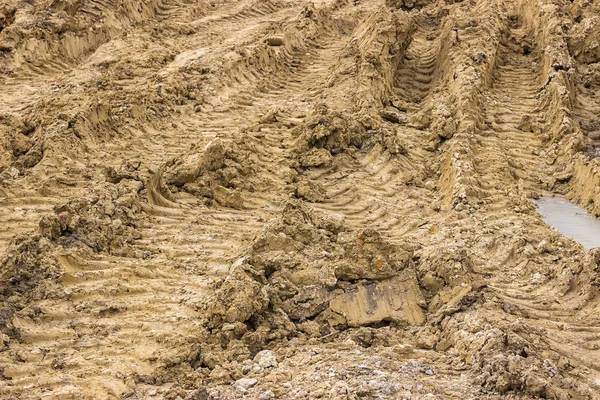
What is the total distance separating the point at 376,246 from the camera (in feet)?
14.5

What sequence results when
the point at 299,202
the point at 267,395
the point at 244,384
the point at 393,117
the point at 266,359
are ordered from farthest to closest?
the point at 393,117, the point at 299,202, the point at 266,359, the point at 244,384, the point at 267,395

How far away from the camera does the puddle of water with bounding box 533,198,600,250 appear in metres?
5.88

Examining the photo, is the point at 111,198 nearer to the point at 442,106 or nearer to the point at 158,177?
the point at 158,177

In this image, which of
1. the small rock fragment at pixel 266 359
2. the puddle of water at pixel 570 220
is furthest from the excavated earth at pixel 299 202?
the puddle of water at pixel 570 220

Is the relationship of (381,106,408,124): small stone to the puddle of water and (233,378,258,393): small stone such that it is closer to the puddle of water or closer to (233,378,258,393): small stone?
the puddle of water

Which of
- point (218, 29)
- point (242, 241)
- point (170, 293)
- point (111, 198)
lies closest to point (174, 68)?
point (218, 29)

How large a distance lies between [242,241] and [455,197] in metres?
2.33

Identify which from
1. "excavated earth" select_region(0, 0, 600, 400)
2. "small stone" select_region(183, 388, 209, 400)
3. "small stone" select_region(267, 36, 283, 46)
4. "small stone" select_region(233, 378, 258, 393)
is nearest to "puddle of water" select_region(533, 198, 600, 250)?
"excavated earth" select_region(0, 0, 600, 400)

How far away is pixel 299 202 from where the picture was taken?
584 cm

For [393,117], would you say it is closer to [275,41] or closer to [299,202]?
[299,202]

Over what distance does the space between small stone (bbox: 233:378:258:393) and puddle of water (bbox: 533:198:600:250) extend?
12.7 ft

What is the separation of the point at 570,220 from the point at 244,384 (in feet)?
14.7

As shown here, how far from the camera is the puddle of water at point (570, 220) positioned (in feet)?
19.3

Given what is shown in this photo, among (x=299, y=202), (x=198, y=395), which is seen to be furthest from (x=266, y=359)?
(x=299, y=202)
